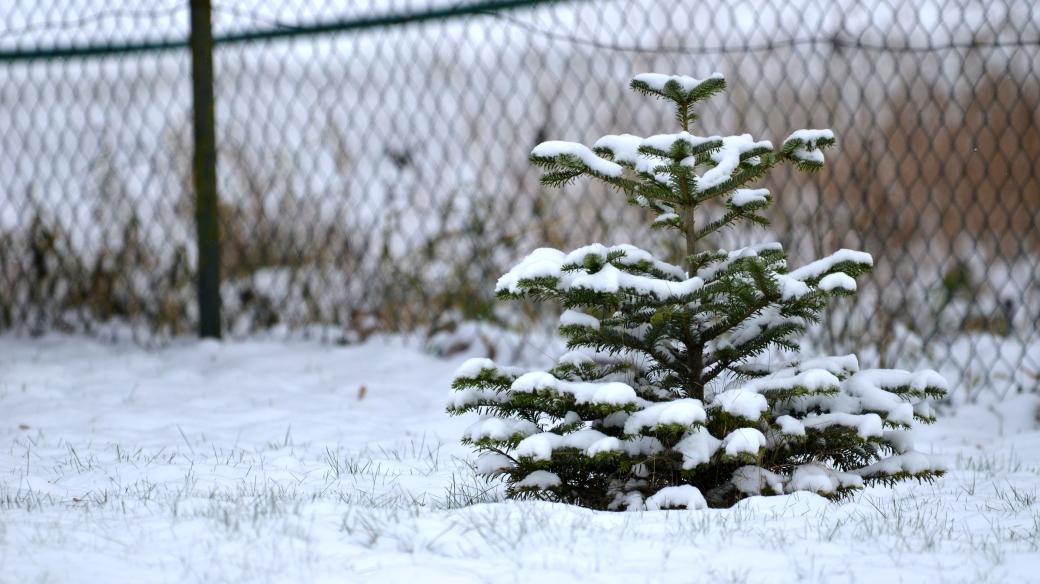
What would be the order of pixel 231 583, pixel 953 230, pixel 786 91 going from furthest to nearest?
pixel 953 230, pixel 786 91, pixel 231 583

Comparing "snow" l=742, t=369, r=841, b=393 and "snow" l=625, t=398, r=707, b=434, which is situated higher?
"snow" l=742, t=369, r=841, b=393

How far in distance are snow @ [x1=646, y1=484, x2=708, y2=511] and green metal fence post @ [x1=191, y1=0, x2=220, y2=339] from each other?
355cm

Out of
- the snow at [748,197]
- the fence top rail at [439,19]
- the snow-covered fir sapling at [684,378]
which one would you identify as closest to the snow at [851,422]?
the snow-covered fir sapling at [684,378]

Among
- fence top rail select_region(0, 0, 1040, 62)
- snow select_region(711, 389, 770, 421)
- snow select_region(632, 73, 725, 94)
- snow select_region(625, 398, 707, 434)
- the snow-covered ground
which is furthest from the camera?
fence top rail select_region(0, 0, 1040, 62)

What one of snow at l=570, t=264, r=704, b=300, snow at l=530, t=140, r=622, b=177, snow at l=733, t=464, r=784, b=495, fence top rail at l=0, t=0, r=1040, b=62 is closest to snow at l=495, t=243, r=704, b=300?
snow at l=570, t=264, r=704, b=300

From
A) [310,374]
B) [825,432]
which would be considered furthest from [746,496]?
[310,374]

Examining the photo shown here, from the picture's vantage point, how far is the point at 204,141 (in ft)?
18.1

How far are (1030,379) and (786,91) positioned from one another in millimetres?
2148

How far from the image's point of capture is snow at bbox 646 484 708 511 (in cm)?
261

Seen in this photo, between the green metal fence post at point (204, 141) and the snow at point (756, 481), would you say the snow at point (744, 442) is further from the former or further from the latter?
the green metal fence post at point (204, 141)

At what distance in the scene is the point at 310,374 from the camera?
17.1 ft

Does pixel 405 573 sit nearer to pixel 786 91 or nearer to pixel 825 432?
pixel 825 432

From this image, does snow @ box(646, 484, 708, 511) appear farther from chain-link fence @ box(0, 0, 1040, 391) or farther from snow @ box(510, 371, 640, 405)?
chain-link fence @ box(0, 0, 1040, 391)

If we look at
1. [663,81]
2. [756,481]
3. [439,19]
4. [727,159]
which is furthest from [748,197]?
[439,19]
